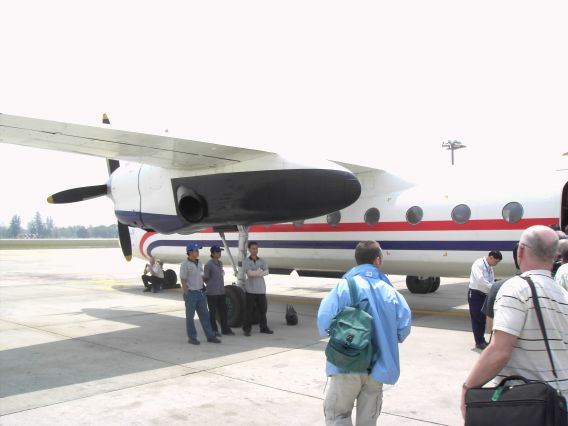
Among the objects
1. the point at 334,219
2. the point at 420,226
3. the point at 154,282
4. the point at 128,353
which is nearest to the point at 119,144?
the point at 128,353

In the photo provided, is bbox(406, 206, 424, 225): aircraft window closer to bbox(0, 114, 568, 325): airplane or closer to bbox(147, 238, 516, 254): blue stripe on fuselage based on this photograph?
bbox(0, 114, 568, 325): airplane

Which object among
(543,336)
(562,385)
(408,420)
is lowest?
(408,420)

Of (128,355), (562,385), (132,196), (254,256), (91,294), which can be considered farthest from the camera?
(91,294)

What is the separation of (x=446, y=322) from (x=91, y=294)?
35.1 feet

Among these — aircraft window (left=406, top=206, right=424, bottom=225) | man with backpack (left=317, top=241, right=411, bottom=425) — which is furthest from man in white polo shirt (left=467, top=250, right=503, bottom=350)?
man with backpack (left=317, top=241, right=411, bottom=425)

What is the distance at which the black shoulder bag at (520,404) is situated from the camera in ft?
8.11

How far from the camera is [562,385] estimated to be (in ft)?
8.77

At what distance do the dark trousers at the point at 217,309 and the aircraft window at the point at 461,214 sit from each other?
473 centimetres

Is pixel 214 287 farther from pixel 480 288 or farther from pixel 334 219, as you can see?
pixel 480 288

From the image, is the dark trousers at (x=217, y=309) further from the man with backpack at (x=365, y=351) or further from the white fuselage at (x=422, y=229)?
the man with backpack at (x=365, y=351)

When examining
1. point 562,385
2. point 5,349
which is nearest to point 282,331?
point 5,349

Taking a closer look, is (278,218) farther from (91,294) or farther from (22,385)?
(91,294)

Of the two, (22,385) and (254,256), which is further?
(254,256)

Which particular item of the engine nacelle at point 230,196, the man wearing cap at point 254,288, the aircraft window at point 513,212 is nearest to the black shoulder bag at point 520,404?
the engine nacelle at point 230,196
